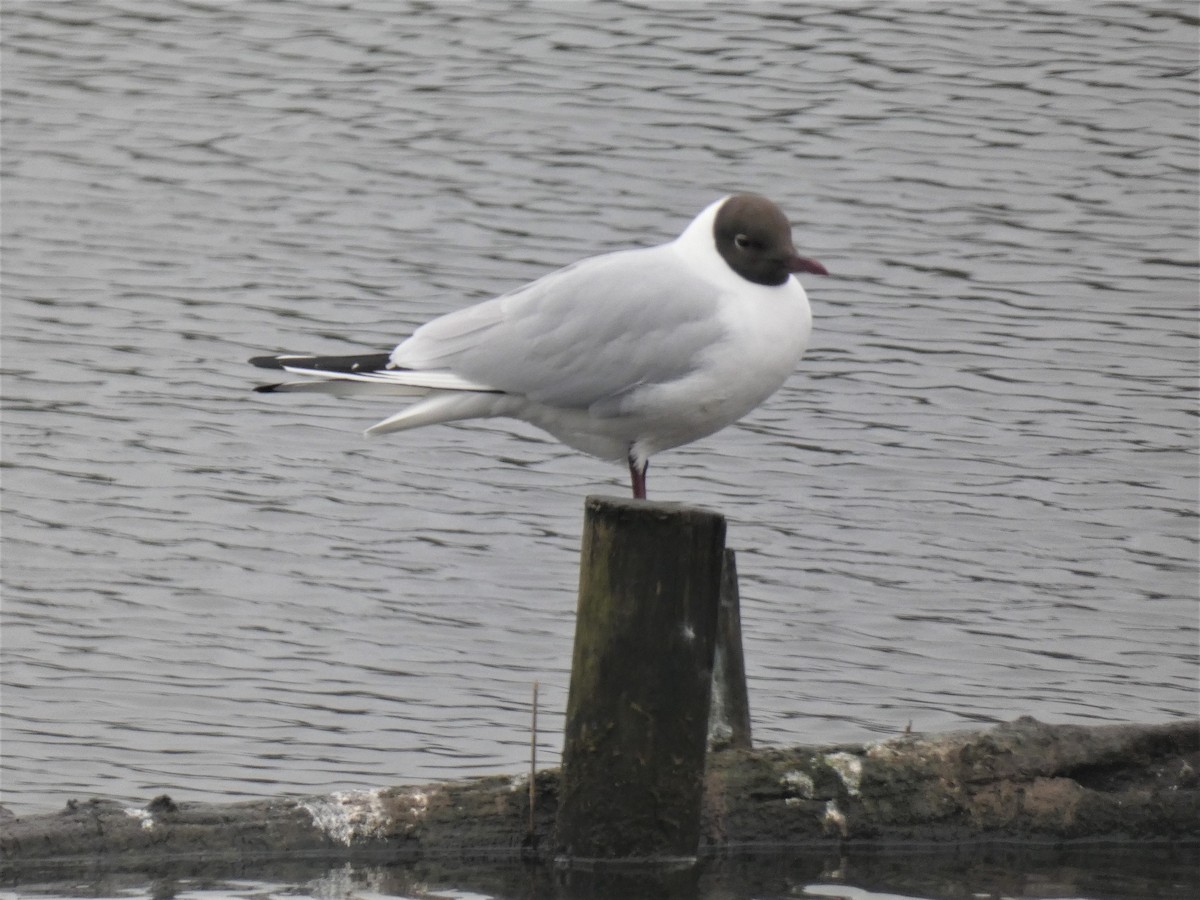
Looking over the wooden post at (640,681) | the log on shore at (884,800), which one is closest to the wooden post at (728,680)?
the log on shore at (884,800)

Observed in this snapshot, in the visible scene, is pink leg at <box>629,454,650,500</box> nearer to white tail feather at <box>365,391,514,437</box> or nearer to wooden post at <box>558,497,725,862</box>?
white tail feather at <box>365,391,514,437</box>

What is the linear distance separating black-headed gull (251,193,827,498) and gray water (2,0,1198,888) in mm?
1127

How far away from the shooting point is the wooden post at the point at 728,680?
5.59 m

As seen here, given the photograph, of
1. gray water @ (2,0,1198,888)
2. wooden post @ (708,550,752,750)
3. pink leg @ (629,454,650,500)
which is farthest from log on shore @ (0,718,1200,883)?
gray water @ (2,0,1198,888)

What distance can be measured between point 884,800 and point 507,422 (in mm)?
5176

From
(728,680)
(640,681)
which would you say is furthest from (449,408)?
(640,681)

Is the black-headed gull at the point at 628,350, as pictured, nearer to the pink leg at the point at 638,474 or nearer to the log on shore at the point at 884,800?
the pink leg at the point at 638,474

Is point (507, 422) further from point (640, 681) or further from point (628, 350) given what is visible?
point (640, 681)

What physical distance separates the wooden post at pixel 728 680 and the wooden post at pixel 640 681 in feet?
1.01

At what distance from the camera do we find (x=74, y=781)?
650 cm

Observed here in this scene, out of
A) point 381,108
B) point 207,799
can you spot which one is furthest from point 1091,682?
point 381,108

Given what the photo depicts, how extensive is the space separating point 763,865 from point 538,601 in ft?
9.26

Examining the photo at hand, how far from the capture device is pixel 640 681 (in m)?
5.22

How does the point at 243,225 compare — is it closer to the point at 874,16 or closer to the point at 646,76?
the point at 646,76
